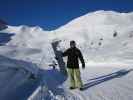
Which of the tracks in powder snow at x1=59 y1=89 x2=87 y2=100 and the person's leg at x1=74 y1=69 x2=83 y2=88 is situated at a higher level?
the person's leg at x1=74 y1=69 x2=83 y2=88

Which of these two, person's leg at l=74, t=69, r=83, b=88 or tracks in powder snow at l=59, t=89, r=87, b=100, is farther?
person's leg at l=74, t=69, r=83, b=88

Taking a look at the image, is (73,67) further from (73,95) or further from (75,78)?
(73,95)

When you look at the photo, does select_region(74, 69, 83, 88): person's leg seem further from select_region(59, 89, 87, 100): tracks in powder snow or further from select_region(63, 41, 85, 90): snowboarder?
select_region(59, 89, 87, 100): tracks in powder snow

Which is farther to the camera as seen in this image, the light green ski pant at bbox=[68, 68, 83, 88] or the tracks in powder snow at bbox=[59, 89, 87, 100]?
the light green ski pant at bbox=[68, 68, 83, 88]

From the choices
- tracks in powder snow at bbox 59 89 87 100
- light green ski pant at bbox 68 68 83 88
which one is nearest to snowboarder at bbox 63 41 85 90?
light green ski pant at bbox 68 68 83 88

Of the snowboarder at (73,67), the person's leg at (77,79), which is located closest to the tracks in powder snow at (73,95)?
the person's leg at (77,79)

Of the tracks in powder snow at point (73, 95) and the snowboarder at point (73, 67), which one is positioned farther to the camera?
the snowboarder at point (73, 67)

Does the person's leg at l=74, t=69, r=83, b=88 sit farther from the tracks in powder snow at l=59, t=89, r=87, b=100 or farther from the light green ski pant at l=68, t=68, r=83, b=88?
the tracks in powder snow at l=59, t=89, r=87, b=100

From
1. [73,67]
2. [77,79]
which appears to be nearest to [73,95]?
[77,79]

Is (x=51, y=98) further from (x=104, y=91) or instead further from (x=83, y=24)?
(x=83, y=24)

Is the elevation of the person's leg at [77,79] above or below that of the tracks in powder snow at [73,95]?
above

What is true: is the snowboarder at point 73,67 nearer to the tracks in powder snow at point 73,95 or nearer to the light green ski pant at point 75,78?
the light green ski pant at point 75,78

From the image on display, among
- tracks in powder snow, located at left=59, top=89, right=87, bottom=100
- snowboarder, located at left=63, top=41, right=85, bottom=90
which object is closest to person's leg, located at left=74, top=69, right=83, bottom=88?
snowboarder, located at left=63, top=41, right=85, bottom=90

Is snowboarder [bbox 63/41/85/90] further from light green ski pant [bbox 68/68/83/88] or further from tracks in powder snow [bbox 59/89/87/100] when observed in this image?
tracks in powder snow [bbox 59/89/87/100]
